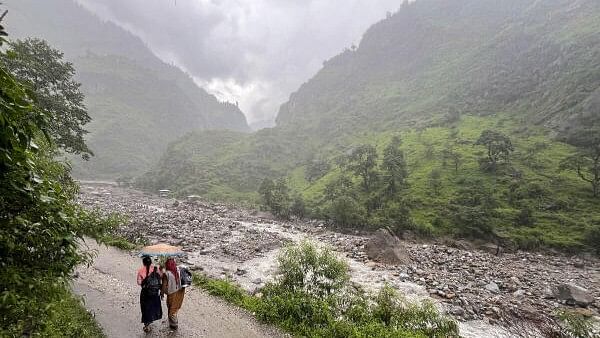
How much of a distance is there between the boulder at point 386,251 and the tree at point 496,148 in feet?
Result: 109

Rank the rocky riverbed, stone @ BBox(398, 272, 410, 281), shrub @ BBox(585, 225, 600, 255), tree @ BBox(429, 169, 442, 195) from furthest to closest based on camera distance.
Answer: tree @ BBox(429, 169, 442, 195)
shrub @ BBox(585, 225, 600, 255)
stone @ BBox(398, 272, 410, 281)
the rocky riverbed

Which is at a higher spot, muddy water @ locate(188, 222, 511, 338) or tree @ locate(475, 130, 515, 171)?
tree @ locate(475, 130, 515, 171)

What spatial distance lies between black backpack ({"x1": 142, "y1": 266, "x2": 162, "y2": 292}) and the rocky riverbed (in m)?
10.5

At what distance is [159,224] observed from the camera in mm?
37062

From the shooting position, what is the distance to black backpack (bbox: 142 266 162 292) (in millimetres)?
10781

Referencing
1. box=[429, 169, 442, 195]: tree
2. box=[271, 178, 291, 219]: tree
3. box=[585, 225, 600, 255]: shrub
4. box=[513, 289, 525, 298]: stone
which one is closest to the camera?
box=[513, 289, 525, 298]: stone

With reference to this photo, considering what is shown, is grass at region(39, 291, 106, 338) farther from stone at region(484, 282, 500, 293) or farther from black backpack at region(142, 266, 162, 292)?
stone at region(484, 282, 500, 293)

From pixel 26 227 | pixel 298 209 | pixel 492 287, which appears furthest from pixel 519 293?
pixel 298 209

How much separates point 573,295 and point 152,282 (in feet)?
82.6

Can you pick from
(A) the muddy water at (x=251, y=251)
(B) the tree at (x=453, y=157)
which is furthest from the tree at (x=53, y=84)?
(B) the tree at (x=453, y=157)

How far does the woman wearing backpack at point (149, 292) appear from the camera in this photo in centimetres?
1080

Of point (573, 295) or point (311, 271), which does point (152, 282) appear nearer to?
point (311, 271)

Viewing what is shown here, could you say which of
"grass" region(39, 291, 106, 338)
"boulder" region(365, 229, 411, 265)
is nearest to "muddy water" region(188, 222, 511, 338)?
"boulder" region(365, 229, 411, 265)

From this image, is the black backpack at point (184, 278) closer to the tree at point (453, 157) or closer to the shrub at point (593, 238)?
the shrub at point (593, 238)
